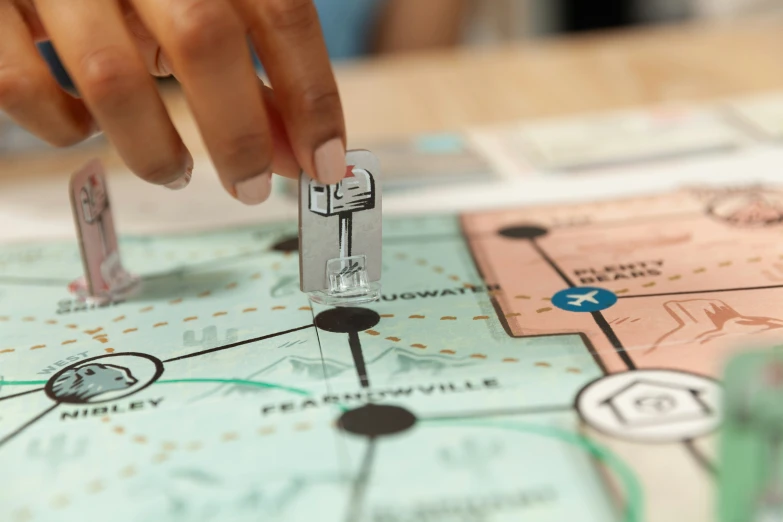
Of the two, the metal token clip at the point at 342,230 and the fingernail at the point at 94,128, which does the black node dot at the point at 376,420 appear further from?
the fingernail at the point at 94,128

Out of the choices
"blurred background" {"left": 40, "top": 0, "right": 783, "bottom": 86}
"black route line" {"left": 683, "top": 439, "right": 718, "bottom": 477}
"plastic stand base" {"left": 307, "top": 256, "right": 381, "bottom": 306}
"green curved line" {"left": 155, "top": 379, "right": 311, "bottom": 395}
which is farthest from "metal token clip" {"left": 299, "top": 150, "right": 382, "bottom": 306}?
"blurred background" {"left": 40, "top": 0, "right": 783, "bottom": 86}

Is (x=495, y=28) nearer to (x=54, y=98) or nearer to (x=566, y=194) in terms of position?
(x=566, y=194)

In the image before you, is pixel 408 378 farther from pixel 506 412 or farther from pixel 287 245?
pixel 287 245

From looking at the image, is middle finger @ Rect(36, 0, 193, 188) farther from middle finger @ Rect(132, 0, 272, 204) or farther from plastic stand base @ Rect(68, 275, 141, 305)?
plastic stand base @ Rect(68, 275, 141, 305)

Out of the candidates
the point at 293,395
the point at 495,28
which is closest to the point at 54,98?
the point at 293,395

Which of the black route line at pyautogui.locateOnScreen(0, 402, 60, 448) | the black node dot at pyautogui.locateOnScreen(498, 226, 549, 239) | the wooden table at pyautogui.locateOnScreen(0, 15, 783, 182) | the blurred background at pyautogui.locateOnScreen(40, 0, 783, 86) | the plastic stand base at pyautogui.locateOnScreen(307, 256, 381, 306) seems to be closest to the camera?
Result: the black route line at pyautogui.locateOnScreen(0, 402, 60, 448)
